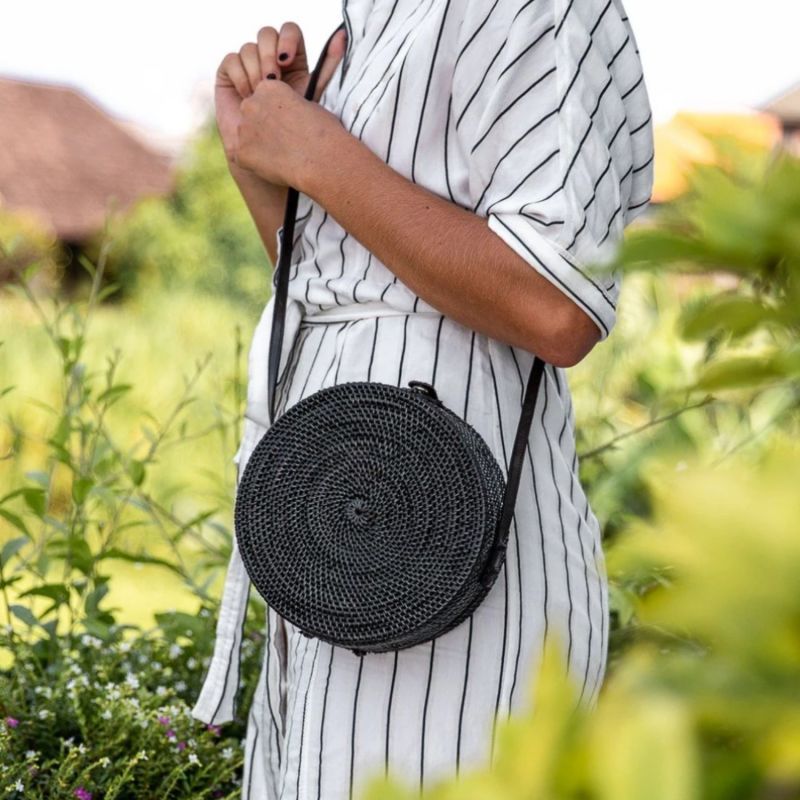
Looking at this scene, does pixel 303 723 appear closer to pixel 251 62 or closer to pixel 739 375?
pixel 251 62

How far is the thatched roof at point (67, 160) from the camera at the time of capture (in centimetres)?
2188

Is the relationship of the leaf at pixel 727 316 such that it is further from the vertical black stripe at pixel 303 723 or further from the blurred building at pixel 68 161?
the blurred building at pixel 68 161

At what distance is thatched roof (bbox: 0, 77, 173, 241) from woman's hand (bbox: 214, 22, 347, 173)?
19.8 metres

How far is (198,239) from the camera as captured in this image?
16062mm

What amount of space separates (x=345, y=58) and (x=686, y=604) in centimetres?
126

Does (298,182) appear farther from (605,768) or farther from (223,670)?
(605,768)

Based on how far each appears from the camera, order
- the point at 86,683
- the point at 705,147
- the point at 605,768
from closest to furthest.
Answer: the point at 605,768 → the point at 705,147 → the point at 86,683

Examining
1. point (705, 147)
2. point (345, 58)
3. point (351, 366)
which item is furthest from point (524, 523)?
point (705, 147)

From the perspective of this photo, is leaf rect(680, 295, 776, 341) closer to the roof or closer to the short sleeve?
the short sleeve

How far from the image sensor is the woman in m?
1.28

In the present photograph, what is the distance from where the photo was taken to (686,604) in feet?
1.29

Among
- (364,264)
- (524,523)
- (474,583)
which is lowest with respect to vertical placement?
(474,583)

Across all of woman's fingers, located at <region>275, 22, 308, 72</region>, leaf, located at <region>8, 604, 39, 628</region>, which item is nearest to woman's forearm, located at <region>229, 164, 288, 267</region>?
woman's fingers, located at <region>275, 22, 308, 72</region>

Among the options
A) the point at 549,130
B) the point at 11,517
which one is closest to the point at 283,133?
the point at 549,130
